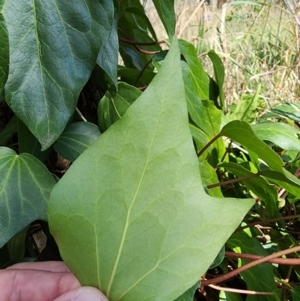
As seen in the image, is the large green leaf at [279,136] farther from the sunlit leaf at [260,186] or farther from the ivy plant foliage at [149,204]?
the ivy plant foliage at [149,204]

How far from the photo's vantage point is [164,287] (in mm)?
236

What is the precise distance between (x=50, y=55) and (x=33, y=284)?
19 centimetres

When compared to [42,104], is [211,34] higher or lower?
lower

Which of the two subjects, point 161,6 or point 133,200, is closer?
point 133,200

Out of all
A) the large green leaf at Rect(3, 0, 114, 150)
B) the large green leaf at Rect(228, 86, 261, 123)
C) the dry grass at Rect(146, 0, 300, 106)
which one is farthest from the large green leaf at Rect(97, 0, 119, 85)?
the dry grass at Rect(146, 0, 300, 106)

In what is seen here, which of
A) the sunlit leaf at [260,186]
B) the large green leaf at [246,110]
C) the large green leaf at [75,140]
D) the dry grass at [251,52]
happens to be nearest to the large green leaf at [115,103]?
the large green leaf at [75,140]

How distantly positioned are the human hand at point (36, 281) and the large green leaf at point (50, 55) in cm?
11

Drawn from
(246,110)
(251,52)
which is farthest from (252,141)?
(251,52)

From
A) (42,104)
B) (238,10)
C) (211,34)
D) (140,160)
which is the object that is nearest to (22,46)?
(42,104)

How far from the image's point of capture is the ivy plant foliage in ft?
0.73

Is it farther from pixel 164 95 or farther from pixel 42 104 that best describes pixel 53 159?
pixel 164 95

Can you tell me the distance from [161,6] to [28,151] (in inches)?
7.6

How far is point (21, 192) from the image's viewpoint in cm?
34

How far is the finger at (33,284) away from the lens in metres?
0.34
